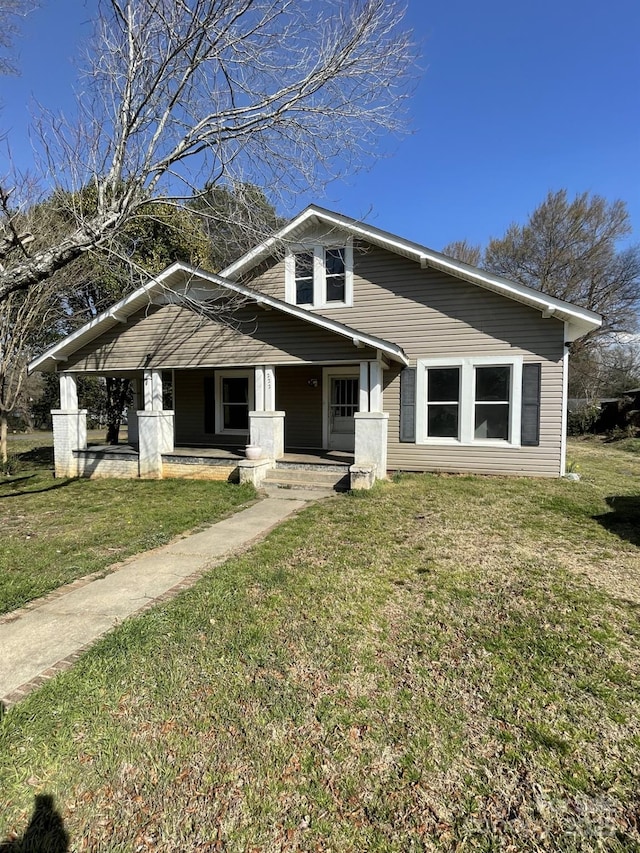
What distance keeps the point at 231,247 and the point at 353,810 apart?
9.83m

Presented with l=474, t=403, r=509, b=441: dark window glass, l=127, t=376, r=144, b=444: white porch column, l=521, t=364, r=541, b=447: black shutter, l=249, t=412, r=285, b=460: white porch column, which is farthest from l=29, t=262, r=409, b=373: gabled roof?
l=127, t=376, r=144, b=444: white porch column

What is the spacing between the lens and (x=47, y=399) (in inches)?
1241

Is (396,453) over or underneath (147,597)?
over

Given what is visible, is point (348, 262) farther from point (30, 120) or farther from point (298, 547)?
point (298, 547)

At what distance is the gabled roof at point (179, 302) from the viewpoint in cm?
867

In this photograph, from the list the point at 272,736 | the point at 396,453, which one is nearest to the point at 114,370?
the point at 396,453

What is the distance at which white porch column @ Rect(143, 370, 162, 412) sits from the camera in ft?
33.8

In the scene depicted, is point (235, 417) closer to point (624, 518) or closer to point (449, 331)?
point (449, 331)

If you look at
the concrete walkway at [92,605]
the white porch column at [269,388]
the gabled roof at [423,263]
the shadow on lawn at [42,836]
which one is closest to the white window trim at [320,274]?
the gabled roof at [423,263]

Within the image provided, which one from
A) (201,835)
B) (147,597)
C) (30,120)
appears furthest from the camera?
(30,120)

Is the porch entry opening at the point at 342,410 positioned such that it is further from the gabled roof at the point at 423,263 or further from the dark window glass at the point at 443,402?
the gabled roof at the point at 423,263

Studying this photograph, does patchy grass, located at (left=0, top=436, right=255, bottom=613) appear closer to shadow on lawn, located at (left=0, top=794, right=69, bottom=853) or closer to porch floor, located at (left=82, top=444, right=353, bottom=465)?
porch floor, located at (left=82, top=444, right=353, bottom=465)

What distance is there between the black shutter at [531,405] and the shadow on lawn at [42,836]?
9.24 meters

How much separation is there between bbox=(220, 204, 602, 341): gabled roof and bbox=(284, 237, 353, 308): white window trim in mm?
372
